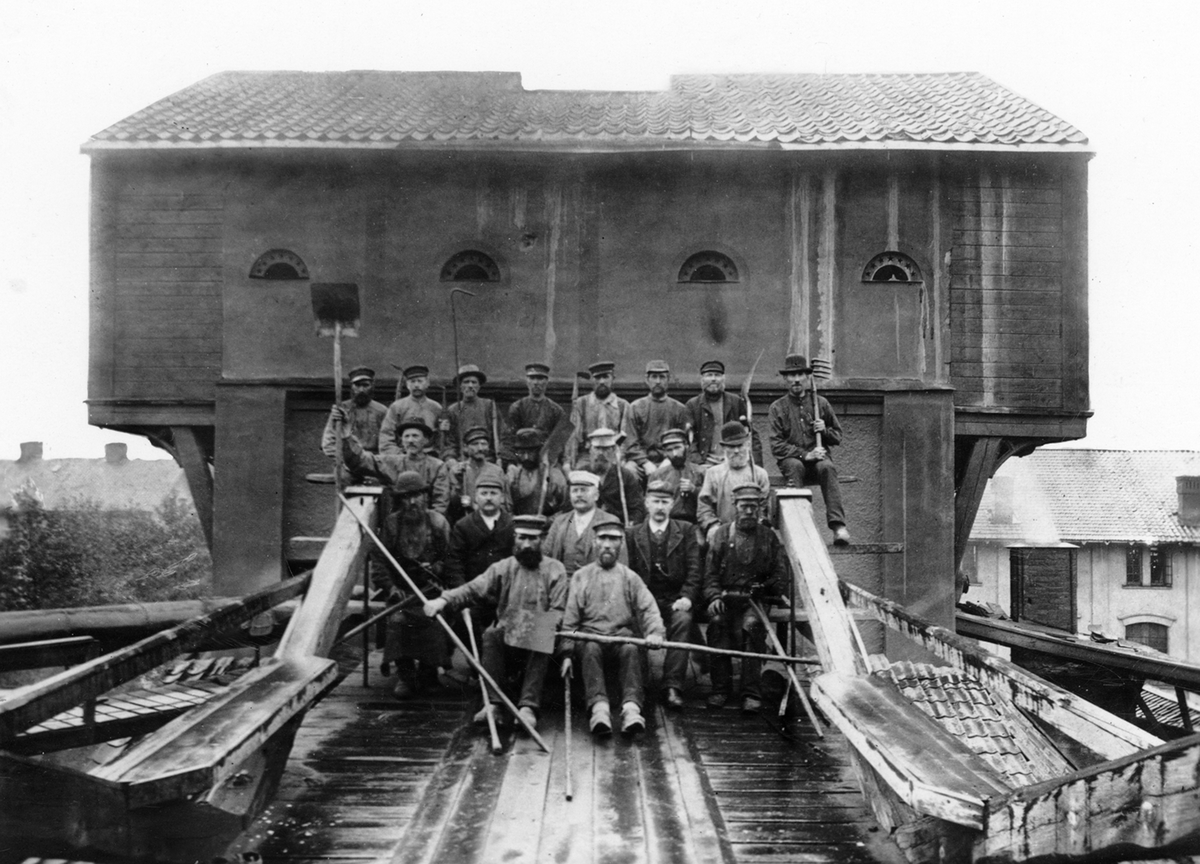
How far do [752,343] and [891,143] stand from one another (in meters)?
2.67

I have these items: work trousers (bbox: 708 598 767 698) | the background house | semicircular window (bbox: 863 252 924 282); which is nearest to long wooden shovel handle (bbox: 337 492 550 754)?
work trousers (bbox: 708 598 767 698)

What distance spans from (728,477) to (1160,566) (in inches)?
1009

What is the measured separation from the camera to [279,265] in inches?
477

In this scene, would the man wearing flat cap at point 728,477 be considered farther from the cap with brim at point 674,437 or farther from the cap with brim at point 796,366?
the cap with brim at point 796,366

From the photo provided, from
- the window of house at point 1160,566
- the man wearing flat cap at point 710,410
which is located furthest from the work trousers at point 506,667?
the window of house at point 1160,566

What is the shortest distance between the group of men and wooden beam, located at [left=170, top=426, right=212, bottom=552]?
3264 mm

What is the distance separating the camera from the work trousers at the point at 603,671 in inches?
246

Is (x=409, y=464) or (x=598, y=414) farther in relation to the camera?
(x=598, y=414)

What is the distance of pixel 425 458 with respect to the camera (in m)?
8.44

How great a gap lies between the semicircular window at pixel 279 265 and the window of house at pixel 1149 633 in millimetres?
25958

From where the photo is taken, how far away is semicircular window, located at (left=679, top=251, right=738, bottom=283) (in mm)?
12039

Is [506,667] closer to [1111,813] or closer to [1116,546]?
[1111,813]

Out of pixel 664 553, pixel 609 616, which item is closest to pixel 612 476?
pixel 664 553

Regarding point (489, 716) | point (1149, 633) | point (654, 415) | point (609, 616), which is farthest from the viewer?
point (1149, 633)
